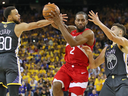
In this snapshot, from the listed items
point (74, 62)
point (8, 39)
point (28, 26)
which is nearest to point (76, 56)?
point (74, 62)

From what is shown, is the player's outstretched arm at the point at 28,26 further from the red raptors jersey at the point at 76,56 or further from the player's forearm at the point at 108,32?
the player's forearm at the point at 108,32

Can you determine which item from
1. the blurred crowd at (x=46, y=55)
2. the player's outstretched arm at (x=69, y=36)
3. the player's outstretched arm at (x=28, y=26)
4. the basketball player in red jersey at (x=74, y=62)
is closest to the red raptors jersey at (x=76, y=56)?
the basketball player in red jersey at (x=74, y=62)

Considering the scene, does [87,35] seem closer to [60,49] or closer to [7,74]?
[7,74]

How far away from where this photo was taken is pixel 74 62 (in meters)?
A: 4.02

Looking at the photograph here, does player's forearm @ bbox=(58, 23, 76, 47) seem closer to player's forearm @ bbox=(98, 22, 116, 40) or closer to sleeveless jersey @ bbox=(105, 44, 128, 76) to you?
player's forearm @ bbox=(98, 22, 116, 40)

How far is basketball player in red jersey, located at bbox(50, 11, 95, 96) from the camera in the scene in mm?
3848

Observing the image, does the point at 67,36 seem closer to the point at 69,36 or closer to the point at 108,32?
the point at 69,36

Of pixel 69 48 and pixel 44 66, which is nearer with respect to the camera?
pixel 69 48

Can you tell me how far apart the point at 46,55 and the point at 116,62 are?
1019 cm

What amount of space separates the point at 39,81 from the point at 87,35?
25.0 feet

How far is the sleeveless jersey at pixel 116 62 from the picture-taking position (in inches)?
150

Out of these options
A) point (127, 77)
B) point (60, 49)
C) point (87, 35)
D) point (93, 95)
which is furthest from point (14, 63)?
point (60, 49)

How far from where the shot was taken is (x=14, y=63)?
399 centimetres

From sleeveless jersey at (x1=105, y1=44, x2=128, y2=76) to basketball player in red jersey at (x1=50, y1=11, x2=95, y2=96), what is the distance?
0.45 m
